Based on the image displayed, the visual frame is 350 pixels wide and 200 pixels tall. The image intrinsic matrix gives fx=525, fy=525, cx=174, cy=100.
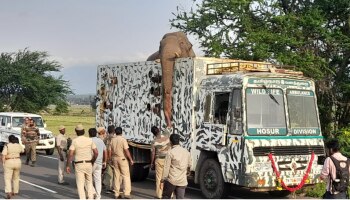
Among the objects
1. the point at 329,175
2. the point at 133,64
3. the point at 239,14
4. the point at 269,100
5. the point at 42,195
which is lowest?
the point at 42,195

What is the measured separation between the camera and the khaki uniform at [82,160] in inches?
404

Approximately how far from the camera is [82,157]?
404 inches

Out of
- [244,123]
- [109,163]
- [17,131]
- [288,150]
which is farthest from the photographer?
[17,131]

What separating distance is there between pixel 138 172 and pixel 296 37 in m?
10.7

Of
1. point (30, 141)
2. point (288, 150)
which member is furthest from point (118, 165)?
point (30, 141)

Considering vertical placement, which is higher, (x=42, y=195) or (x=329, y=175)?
(x=329, y=175)

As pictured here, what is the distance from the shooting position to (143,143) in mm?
13742

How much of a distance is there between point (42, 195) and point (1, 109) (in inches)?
1397


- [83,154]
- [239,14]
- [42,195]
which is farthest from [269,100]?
[239,14]

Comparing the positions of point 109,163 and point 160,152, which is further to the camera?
point 109,163

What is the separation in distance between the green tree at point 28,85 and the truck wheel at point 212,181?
36.4 meters

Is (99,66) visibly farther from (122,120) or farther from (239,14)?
(239,14)

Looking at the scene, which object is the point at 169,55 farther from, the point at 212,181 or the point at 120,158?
the point at 212,181

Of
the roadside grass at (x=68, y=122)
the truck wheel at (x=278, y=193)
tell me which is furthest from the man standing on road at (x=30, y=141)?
the roadside grass at (x=68, y=122)
